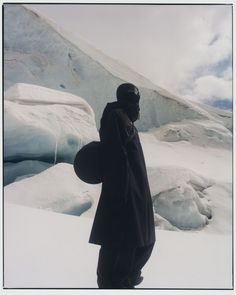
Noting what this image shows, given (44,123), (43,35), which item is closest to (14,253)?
(44,123)

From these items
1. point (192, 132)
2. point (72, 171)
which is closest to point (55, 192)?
point (72, 171)

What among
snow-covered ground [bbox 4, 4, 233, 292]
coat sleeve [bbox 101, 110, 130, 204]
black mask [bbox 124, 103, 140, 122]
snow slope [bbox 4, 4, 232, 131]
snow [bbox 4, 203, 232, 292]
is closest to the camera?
coat sleeve [bbox 101, 110, 130, 204]

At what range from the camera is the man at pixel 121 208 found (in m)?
2.32

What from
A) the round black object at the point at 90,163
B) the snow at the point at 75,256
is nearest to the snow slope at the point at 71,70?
the snow at the point at 75,256

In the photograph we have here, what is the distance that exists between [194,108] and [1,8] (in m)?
1.66

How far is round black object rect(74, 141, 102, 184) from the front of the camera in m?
2.38

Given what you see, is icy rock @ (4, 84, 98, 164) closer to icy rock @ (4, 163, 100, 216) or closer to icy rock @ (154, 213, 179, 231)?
icy rock @ (4, 163, 100, 216)

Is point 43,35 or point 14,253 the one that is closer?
point 14,253

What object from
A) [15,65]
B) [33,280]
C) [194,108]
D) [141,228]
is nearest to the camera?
[141,228]

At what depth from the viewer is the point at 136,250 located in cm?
240

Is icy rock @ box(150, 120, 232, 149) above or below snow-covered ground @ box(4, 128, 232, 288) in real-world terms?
above

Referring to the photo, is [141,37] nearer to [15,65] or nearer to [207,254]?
[15,65]

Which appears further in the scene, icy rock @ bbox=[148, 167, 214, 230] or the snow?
icy rock @ bbox=[148, 167, 214, 230]

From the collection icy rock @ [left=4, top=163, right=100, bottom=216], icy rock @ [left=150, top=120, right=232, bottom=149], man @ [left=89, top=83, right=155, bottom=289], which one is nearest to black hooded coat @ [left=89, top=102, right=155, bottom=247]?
man @ [left=89, top=83, right=155, bottom=289]
